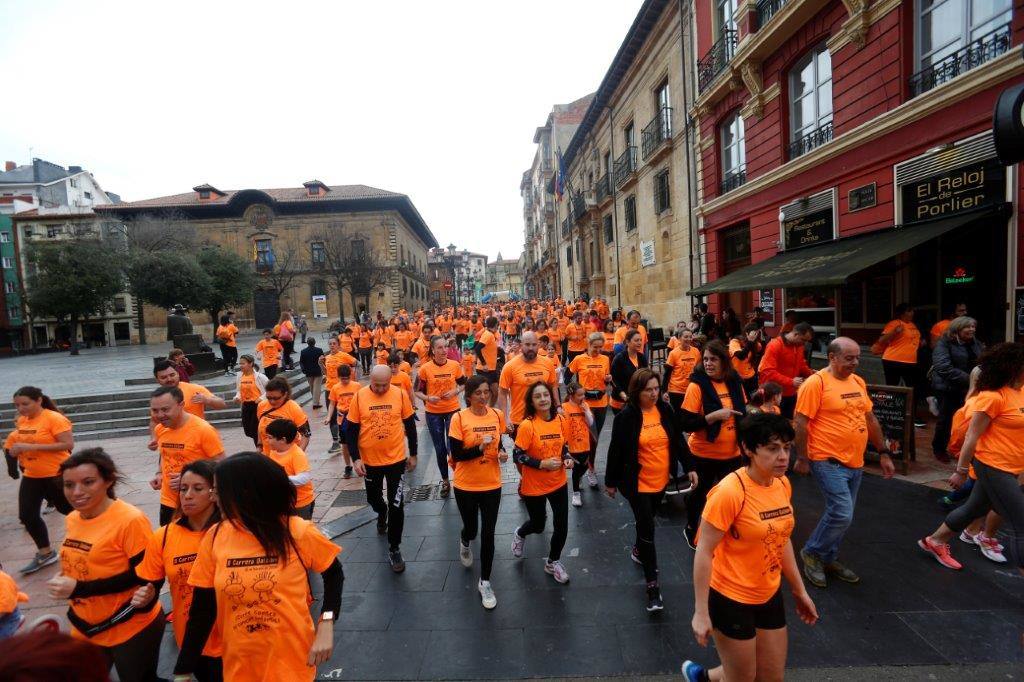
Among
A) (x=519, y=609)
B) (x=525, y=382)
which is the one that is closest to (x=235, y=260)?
(x=525, y=382)

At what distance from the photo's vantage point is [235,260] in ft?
113

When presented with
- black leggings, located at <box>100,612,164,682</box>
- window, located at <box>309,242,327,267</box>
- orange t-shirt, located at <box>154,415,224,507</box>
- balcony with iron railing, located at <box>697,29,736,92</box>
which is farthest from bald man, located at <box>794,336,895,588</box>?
window, located at <box>309,242,327,267</box>

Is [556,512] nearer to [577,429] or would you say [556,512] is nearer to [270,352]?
[577,429]

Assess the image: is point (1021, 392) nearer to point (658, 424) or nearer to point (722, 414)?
point (722, 414)

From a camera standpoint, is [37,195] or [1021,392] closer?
[1021,392]

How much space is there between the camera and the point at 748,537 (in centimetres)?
245

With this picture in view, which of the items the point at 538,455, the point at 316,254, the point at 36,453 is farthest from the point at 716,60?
the point at 316,254

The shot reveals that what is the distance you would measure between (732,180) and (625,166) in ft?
29.6

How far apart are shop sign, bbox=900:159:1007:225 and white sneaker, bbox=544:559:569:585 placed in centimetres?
823

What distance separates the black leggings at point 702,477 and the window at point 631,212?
19.1 metres

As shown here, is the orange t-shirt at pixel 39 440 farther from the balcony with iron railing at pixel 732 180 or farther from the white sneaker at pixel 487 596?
the balcony with iron railing at pixel 732 180

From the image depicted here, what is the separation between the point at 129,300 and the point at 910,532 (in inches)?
2229

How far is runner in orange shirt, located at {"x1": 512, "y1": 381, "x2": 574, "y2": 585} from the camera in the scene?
13.2 ft

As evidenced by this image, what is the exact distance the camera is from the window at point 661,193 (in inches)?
732
